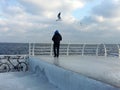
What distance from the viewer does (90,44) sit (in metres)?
24.7

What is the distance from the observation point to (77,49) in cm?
2473

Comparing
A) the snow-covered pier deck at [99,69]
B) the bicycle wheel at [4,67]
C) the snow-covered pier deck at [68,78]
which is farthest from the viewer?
the bicycle wheel at [4,67]

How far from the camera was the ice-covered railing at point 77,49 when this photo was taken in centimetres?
2311

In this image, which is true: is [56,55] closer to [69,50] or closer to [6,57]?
[6,57]

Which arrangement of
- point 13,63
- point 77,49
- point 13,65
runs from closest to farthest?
1. point 13,65
2. point 13,63
3. point 77,49

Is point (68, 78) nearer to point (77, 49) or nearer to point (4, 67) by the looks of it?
point (4, 67)

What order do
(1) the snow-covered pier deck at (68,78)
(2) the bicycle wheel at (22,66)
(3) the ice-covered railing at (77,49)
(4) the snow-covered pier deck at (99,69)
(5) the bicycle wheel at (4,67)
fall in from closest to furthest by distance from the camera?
(1) the snow-covered pier deck at (68,78), (4) the snow-covered pier deck at (99,69), (2) the bicycle wheel at (22,66), (5) the bicycle wheel at (4,67), (3) the ice-covered railing at (77,49)

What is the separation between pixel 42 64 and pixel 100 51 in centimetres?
1074

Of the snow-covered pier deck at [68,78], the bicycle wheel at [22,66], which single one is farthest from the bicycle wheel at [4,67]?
the snow-covered pier deck at [68,78]

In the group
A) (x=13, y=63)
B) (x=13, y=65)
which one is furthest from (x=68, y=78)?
(x=13, y=63)

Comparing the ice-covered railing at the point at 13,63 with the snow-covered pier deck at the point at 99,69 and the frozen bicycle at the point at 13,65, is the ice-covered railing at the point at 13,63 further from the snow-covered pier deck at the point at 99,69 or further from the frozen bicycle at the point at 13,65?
the snow-covered pier deck at the point at 99,69

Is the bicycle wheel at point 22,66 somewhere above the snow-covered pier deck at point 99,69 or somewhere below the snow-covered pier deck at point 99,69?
below

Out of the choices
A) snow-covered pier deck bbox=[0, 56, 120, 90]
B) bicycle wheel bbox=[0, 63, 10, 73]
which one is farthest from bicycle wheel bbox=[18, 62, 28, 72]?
snow-covered pier deck bbox=[0, 56, 120, 90]

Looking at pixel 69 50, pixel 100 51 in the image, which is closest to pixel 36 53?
pixel 69 50
